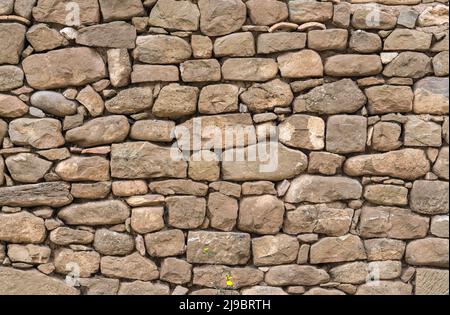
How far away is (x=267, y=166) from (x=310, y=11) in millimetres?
1007

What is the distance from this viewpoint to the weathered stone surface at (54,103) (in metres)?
3.23

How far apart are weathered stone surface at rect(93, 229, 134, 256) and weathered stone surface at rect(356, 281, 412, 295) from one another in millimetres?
1539

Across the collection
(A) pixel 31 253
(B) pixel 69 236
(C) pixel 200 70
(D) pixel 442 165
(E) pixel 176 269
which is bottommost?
(E) pixel 176 269

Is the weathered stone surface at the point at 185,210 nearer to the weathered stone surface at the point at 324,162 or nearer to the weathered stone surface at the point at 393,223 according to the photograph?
the weathered stone surface at the point at 324,162

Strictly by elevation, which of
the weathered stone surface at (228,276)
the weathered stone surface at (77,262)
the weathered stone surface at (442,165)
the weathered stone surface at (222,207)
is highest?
the weathered stone surface at (442,165)

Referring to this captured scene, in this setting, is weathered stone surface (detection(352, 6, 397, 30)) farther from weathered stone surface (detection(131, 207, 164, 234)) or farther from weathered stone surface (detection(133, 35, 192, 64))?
weathered stone surface (detection(131, 207, 164, 234))

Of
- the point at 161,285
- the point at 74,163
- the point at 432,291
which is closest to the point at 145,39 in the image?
the point at 74,163

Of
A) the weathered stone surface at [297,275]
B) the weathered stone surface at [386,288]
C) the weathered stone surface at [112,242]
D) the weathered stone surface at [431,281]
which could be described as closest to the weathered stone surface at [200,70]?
the weathered stone surface at [112,242]

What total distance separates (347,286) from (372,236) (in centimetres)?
36

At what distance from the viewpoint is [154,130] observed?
3.24 metres

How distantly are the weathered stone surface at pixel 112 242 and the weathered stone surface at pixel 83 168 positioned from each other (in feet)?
1.18

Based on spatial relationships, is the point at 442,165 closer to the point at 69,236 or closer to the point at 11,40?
the point at 69,236

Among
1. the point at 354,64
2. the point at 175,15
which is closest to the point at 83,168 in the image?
the point at 175,15

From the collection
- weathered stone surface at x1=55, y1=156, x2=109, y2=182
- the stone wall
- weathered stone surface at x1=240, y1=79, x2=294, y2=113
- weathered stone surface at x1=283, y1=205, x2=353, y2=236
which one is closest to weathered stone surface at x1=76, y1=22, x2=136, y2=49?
the stone wall
